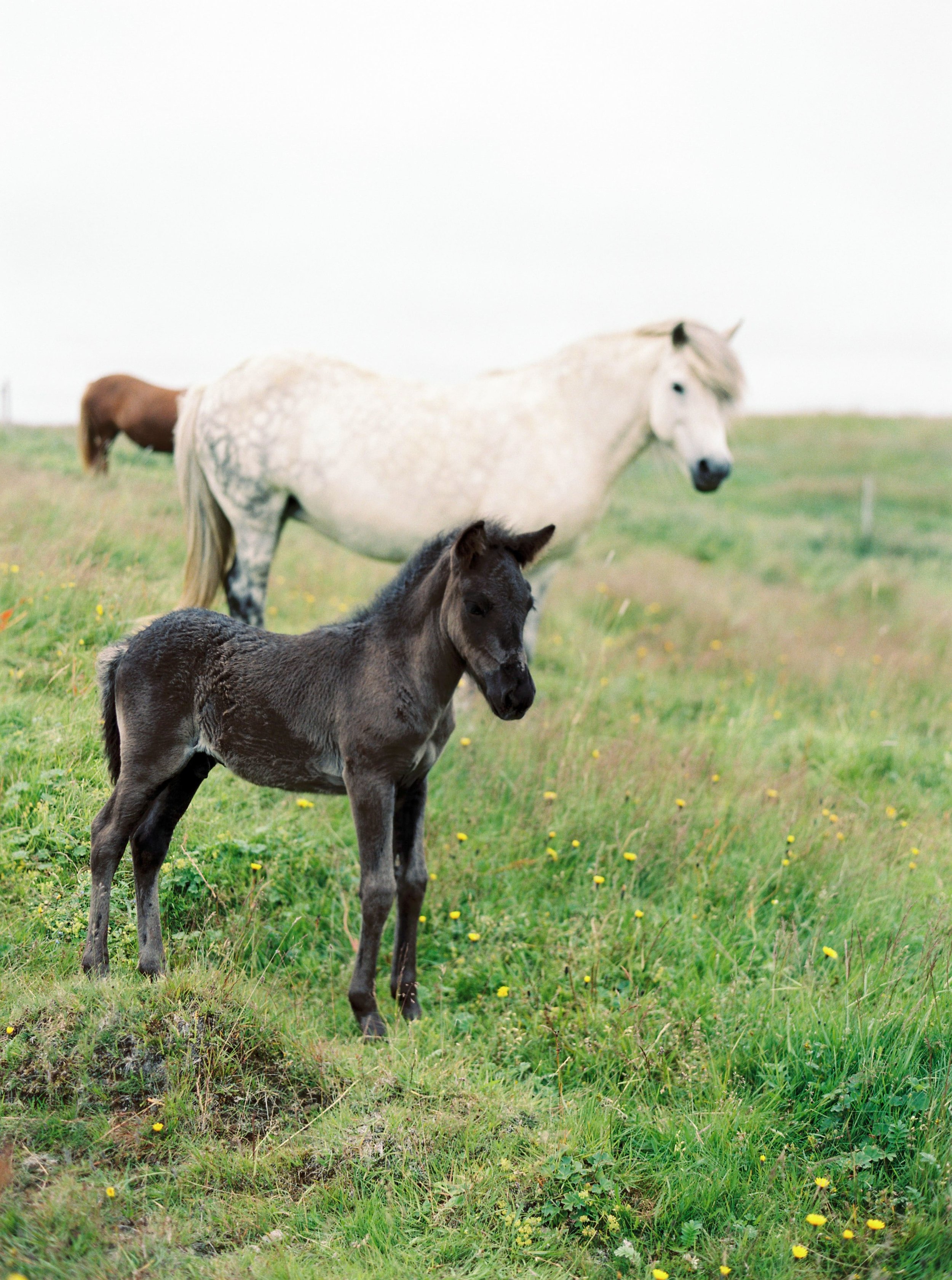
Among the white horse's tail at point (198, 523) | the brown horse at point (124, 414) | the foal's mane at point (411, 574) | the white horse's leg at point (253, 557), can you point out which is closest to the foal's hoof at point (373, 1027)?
the foal's mane at point (411, 574)

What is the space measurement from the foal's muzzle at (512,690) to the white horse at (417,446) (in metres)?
3.11

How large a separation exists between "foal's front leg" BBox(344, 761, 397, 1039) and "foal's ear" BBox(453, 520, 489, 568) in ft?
3.05

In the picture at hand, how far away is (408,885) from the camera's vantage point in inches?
154

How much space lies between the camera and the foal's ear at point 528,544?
3.28 m

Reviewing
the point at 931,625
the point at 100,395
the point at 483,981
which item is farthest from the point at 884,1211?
the point at 100,395

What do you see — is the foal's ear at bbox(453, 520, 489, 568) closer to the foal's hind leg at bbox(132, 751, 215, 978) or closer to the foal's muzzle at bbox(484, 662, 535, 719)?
the foal's muzzle at bbox(484, 662, 535, 719)

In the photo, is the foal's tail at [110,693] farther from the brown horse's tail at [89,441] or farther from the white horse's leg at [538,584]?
the brown horse's tail at [89,441]

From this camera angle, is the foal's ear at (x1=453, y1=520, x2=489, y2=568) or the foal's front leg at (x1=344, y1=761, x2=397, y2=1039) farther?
the foal's front leg at (x1=344, y1=761, x2=397, y2=1039)

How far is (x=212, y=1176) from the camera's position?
310 cm

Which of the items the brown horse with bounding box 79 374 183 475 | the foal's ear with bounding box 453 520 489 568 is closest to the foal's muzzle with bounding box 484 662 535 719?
the foal's ear with bounding box 453 520 489 568

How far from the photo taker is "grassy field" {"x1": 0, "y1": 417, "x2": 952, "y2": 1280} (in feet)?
10.1

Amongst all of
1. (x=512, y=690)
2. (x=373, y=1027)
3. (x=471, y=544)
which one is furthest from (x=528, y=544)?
(x=373, y=1027)

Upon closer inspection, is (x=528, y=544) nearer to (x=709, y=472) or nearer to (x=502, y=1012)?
(x=502, y=1012)

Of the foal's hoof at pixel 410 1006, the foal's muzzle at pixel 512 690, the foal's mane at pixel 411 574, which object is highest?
the foal's mane at pixel 411 574
